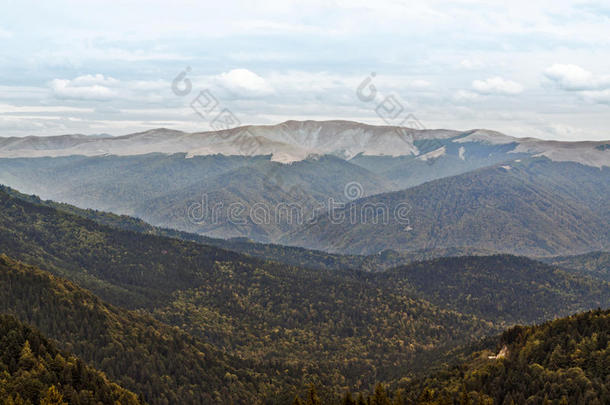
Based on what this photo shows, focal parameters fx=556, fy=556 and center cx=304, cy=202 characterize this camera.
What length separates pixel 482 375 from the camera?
15712 centimetres

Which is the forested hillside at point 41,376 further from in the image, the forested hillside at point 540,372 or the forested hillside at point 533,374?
the forested hillside at point 540,372

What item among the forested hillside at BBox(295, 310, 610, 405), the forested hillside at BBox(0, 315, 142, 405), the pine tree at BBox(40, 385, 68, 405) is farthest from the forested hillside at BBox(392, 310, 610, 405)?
the pine tree at BBox(40, 385, 68, 405)

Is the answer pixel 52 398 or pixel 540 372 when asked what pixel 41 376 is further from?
pixel 540 372

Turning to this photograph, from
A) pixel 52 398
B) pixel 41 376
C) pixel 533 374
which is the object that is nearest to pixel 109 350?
pixel 41 376

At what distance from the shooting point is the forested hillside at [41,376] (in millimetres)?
116812

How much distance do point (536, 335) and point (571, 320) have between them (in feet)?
37.6

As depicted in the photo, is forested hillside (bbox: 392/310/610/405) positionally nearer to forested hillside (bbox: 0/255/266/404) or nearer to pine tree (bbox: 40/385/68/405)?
forested hillside (bbox: 0/255/266/404)

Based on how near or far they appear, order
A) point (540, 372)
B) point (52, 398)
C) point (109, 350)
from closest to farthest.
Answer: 1. point (52, 398)
2. point (540, 372)
3. point (109, 350)

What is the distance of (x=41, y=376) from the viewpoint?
125188mm

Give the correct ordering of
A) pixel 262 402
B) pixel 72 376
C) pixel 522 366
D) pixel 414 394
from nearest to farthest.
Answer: pixel 72 376 < pixel 522 366 < pixel 414 394 < pixel 262 402

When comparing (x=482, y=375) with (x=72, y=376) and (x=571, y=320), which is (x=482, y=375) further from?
(x=72, y=376)

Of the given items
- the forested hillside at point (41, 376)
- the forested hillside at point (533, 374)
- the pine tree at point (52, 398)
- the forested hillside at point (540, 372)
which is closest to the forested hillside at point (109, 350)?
the forested hillside at point (41, 376)

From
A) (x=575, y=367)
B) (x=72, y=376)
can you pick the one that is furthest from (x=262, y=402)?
(x=575, y=367)

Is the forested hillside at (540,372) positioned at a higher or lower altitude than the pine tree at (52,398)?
lower
